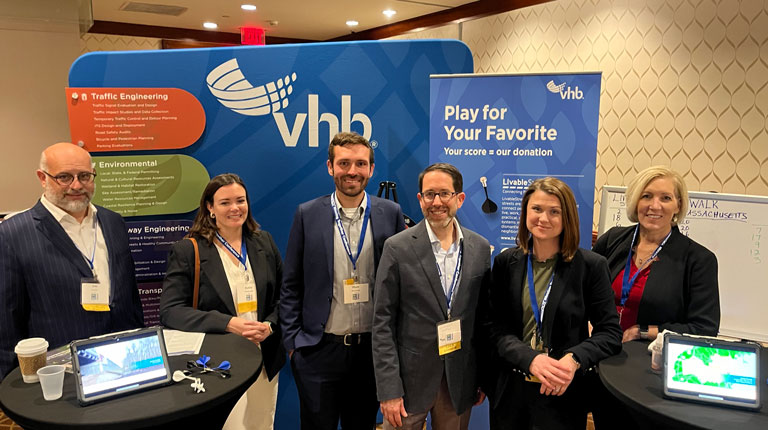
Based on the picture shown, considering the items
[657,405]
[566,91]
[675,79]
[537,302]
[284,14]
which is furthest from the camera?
[284,14]

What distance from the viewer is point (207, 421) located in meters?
1.81

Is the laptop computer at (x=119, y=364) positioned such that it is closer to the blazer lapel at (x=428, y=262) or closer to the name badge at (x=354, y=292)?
the name badge at (x=354, y=292)

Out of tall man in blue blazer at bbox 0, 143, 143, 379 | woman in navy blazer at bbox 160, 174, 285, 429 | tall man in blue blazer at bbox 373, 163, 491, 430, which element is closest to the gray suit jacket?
tall man in blue blazer at bbox 373, 163, 491, 430

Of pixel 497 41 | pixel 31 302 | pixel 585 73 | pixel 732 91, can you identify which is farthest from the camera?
pixel 497 41

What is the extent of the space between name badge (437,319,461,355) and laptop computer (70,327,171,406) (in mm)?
946

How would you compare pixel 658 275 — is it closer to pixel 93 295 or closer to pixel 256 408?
pixel 256 408

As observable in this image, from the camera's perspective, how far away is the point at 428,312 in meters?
1.95

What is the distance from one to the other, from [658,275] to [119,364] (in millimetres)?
2000

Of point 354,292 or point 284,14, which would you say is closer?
point 354,292

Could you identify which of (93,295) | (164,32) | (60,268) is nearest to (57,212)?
(60,268)

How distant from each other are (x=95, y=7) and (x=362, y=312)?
19.5 feet

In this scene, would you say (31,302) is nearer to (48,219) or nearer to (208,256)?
(48,219)

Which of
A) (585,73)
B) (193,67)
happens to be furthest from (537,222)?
(193,67)

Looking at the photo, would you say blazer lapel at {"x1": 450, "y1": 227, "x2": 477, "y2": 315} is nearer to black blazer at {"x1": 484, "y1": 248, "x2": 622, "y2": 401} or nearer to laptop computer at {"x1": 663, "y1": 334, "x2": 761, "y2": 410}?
black blazer at {"x1": 484, "y1": 248, "x2": 622, "y2": 401}
